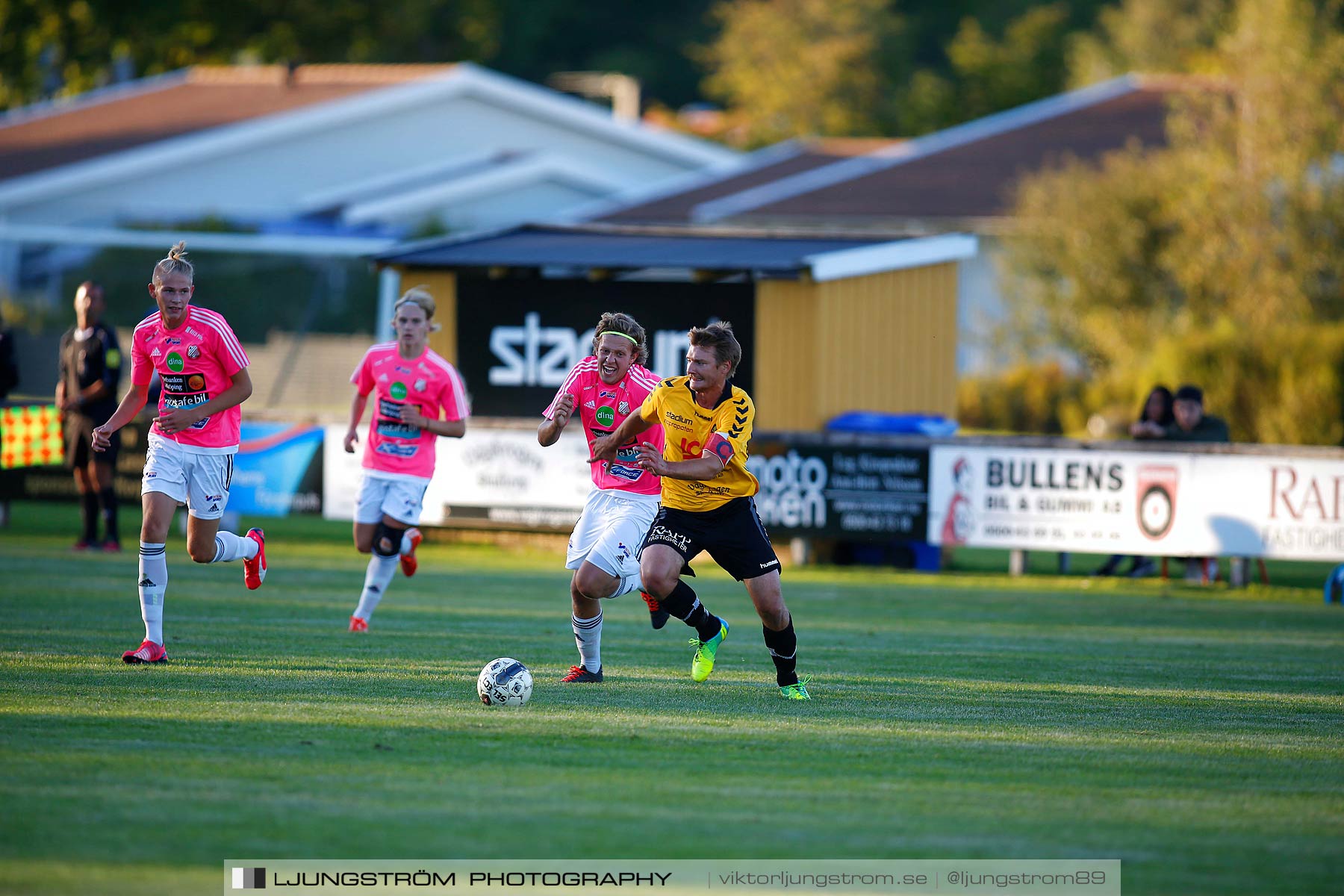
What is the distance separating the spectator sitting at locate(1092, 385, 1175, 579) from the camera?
17.0 metres

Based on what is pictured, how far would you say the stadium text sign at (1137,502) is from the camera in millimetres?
16062

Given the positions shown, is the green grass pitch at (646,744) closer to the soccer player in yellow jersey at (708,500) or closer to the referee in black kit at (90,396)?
the soccer player in yellow jersey at (708,500)

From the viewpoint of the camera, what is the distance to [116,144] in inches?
1634

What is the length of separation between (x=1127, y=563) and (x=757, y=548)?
10.6m

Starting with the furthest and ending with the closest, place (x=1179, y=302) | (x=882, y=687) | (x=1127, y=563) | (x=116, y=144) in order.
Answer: (x=116, y=144) < (x=1179, y=302) < (x=1127, y=563) < (x=882, y=687)

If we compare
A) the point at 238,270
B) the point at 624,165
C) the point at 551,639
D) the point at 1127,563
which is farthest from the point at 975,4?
the point at 551,639

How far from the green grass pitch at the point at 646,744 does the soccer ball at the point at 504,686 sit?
0.08 metres

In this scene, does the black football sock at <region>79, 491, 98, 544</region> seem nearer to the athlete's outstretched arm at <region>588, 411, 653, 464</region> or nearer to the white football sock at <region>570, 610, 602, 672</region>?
the white football sock at <region>570, 610, 602, 672</region>


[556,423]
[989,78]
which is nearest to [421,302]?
[556,423]

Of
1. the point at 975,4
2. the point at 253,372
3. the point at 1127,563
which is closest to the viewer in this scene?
the point at 1127,563

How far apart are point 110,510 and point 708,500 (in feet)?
30.2

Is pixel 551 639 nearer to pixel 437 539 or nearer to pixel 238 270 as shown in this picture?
pixel 437 539

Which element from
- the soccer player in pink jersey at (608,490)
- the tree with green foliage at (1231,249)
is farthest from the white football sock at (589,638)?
the tree with green foliage at (1231,249)

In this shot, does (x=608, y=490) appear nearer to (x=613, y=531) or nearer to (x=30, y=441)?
(x=613, y=531)
